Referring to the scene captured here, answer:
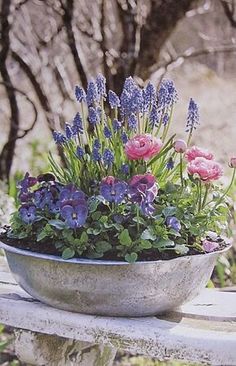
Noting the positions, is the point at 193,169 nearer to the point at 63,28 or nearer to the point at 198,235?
the point at 198,235

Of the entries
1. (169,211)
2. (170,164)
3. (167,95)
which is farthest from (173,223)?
(167,95)

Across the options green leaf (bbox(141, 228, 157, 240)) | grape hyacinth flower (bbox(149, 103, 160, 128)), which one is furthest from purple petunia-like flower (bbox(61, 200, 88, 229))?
grape hyacinth flower (bbox(149, 103, 160, 128))

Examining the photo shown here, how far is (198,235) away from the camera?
1.42 metres

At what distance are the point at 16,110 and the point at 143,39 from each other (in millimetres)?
537

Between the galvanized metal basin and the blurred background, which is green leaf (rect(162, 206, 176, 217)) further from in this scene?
the blurred background

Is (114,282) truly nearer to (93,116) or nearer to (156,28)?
(93,116)

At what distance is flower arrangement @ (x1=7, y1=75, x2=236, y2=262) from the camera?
53.5 inches

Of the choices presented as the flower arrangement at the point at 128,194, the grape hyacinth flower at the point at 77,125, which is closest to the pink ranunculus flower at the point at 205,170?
the flower arrangement at the point at 128,194

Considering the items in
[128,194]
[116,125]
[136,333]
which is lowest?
[136,333]

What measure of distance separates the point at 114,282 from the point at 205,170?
251mm

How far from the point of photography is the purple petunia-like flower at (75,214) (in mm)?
1354

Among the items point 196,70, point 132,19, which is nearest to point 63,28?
point 132,19

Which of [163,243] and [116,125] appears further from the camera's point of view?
[116,125]

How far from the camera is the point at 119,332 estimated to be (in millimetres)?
1339
